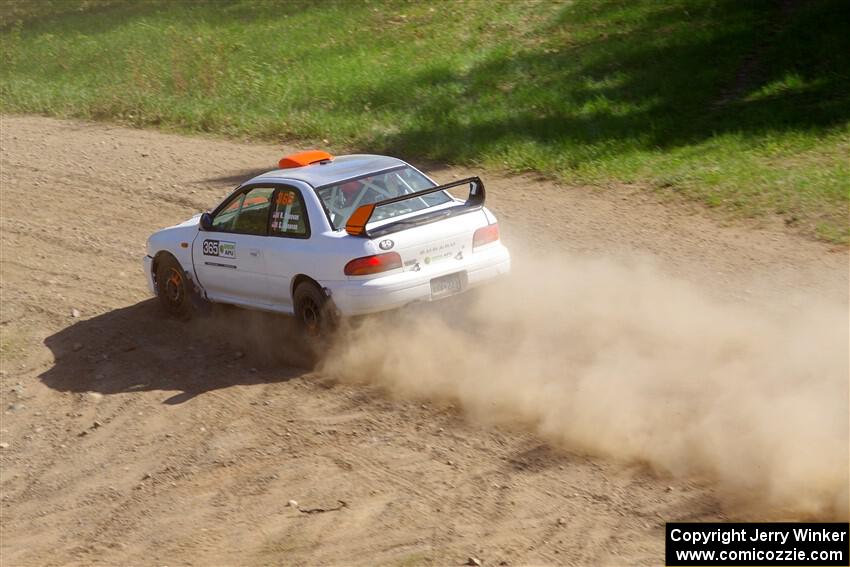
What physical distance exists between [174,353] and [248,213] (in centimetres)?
166

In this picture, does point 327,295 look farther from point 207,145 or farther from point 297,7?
point 297,7

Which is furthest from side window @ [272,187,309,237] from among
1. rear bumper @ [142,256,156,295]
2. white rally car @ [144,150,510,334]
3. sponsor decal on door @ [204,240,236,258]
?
rear bumper @ [142,256,156,295]

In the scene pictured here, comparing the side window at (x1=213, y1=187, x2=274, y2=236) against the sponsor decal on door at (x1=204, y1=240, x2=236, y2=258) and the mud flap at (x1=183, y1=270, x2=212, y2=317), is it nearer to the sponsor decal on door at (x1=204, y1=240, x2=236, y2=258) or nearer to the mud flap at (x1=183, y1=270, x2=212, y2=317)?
the sponsor decal on door at (x1=204, y1=240, x2=236, y2=258)

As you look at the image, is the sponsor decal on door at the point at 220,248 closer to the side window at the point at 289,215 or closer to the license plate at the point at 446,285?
the side window at the point at 289,215

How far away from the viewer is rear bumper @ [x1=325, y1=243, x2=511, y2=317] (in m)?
9.40

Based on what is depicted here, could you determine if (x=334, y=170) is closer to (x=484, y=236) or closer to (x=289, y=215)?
(x=289, y=215)

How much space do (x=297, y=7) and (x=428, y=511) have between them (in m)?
25.3

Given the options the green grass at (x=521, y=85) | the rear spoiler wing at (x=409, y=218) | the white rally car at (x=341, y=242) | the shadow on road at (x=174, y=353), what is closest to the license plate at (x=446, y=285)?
the white rally car at (x=341, y=242)

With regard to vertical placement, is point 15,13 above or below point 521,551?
above

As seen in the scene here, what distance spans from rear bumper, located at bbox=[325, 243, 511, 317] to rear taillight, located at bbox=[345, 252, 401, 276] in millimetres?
73

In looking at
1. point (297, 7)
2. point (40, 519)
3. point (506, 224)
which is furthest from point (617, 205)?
point (297, 7)

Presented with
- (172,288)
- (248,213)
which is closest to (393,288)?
(248,213)

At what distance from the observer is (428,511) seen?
286 inches

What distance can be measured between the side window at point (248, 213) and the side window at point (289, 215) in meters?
0.17
